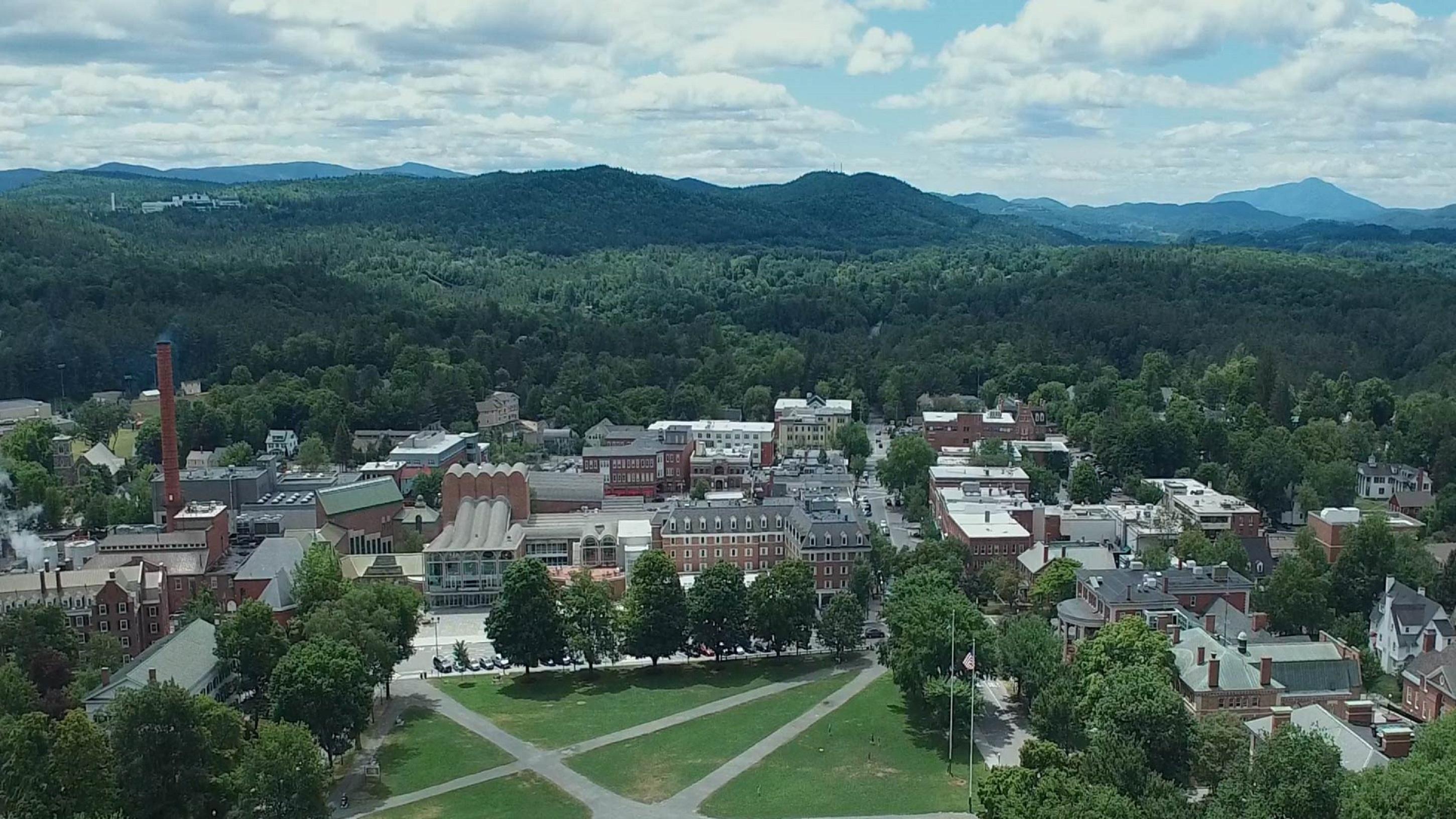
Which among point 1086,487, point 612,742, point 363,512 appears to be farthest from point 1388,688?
point 363,512

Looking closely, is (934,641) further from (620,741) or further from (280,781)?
(280,781)

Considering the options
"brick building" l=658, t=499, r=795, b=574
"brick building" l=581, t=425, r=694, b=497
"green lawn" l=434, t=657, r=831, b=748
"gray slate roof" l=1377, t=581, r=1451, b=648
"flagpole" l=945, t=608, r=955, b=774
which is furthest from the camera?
"brick building" l=581, t=425, r=694, b=497

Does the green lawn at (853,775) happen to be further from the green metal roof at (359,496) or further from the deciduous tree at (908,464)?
the deciduous tree at (908,464)

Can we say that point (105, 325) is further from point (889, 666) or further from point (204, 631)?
point (889, 666)

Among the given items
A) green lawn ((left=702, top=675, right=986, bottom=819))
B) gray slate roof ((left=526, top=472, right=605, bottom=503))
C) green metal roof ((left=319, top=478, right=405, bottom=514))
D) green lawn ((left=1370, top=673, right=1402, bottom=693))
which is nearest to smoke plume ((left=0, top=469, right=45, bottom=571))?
green metal roof ((left=319, top=478, right=405, bottom=514))

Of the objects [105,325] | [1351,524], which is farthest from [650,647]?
[105,325]

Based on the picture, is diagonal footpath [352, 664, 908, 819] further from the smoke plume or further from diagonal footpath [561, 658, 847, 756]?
the smoke plume

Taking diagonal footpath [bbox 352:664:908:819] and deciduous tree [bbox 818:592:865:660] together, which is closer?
diagonal footpath [bbox 352:664:908:819]

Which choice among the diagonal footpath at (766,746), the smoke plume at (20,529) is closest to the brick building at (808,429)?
the diagonal footpath at (766,746)
